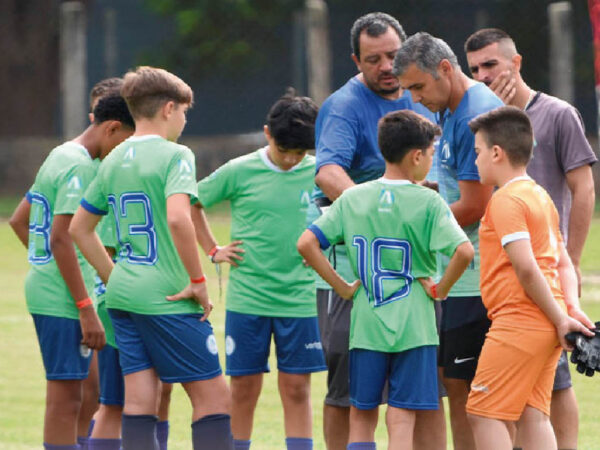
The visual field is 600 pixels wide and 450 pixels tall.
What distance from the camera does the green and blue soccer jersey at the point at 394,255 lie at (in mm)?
5020

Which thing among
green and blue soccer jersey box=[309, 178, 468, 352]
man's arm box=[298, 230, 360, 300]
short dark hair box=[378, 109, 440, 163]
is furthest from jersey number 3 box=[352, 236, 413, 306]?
short dark hair box=[378, 109, 440, 163]

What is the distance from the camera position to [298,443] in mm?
5996

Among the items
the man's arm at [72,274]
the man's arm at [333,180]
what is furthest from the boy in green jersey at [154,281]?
the man's arm at [333,180]

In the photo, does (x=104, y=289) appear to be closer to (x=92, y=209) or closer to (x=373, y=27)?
(x=92, y=209)

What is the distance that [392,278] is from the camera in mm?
5043

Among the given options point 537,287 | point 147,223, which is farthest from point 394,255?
point 147,223

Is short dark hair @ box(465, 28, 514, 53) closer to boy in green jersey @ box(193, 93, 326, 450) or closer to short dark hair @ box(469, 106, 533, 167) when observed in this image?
boy in green jersey @ box(193, 93, 326, 450)

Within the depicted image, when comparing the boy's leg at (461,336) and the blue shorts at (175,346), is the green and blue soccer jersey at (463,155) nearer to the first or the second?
the boy's leg at (461,336)

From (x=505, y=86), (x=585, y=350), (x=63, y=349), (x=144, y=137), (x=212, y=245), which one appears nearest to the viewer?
(x=585, y=350)

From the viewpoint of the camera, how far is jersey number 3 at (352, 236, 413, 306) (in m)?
5.04

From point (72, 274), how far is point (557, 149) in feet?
7.15

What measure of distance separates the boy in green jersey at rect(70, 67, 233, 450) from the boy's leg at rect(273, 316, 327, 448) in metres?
0.93

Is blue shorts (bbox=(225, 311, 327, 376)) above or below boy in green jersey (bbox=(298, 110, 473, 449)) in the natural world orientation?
below

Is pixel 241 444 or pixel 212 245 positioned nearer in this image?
pixel 241 444
